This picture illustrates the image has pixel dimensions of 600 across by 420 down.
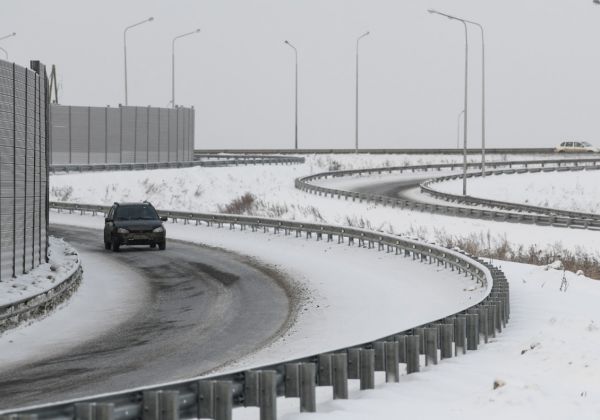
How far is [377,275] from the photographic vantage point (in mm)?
27750

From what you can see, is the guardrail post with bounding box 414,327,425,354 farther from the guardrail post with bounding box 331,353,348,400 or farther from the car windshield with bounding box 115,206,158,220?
the car windshield with bounding box 115,206,158,220

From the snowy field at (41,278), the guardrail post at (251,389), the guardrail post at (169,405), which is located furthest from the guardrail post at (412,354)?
the snowy field at (41,278)

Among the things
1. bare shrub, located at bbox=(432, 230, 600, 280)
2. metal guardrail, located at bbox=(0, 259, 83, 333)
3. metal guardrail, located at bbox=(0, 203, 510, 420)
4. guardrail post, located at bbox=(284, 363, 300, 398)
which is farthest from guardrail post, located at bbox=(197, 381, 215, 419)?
bare shrub, located at bbox=(432, 230, 600, 280)

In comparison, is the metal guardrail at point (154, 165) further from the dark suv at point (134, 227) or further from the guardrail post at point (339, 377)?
the guardrail post at point (339, 377)

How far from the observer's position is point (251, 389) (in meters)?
10.2

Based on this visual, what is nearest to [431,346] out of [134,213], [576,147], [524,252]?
[134,213]

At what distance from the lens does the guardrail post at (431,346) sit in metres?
13.4

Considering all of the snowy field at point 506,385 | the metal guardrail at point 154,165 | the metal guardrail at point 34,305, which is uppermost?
the metal guardrail at point 154,165

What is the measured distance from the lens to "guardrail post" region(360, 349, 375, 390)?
11.7 meters

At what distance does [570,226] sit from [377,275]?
16539 mm

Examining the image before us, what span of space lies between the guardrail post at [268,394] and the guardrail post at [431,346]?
3.69 meters

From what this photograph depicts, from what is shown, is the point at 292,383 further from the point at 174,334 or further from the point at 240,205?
the point at 240,205

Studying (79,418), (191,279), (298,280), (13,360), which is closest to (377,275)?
(298,280)

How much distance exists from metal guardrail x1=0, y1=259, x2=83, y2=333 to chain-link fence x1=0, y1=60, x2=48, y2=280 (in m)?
1.21
